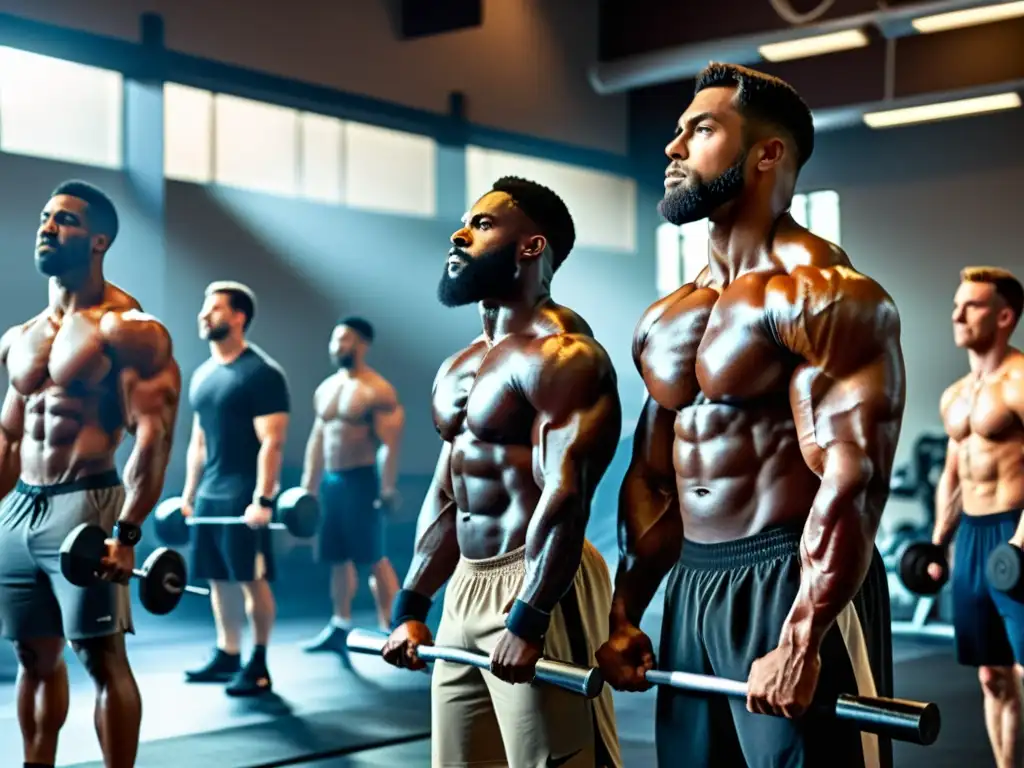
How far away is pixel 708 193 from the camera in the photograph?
6.67 ft

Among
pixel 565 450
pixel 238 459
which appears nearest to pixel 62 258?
pixel 565 450

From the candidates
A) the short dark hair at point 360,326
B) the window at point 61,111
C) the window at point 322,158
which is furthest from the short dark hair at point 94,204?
the window at point 322,158

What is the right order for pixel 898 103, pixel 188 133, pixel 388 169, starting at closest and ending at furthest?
pixel 188 133, pixel 388 169, pixel 898 103

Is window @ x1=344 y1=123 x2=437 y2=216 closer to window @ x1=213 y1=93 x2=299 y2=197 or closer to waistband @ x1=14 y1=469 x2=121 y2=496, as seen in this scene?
window @ x1=213 y1=93 x2=299 y2=197

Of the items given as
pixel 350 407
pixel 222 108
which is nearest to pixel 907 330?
pixel 350 407

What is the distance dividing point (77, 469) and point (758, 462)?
6.88 feet

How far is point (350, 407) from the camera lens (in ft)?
20.5

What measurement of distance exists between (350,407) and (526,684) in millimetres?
3961

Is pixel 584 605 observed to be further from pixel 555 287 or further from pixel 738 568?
pixel 555 287

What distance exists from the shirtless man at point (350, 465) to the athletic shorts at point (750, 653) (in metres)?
4.25

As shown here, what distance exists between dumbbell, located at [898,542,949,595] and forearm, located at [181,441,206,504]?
321cm

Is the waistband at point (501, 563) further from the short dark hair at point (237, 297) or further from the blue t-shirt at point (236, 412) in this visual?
the short dark hair at point (237, 297)

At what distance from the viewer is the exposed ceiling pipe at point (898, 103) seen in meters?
6.98

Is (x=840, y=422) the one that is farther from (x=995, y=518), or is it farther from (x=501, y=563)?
(x=995, y=518)
